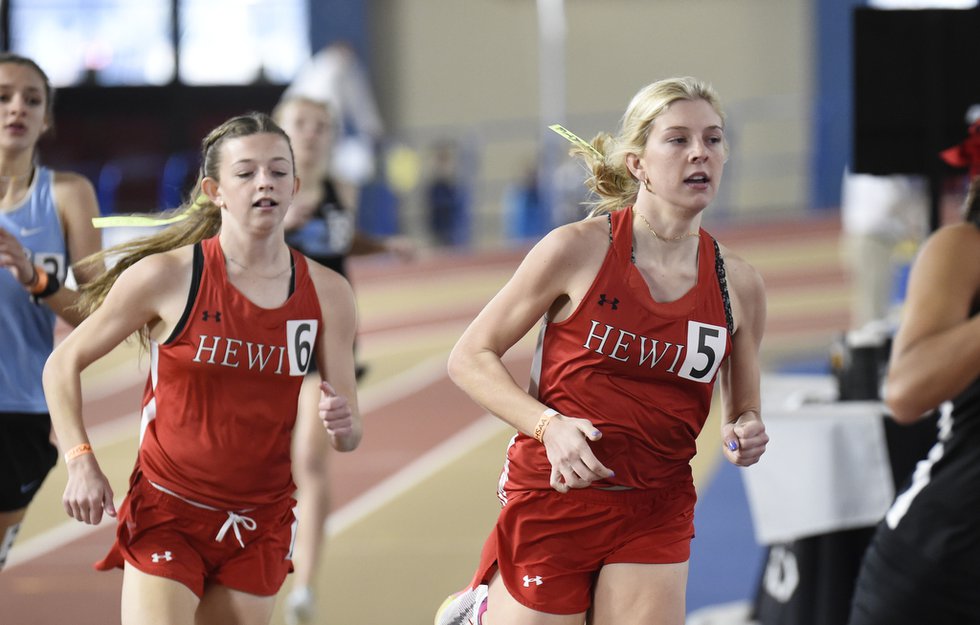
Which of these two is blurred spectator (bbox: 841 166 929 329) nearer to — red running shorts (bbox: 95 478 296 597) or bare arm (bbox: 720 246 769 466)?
bare arm (bbox: 720 246 769 466)

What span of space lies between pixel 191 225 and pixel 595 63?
23.3 meters

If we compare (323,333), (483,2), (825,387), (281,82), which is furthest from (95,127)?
(323,333)

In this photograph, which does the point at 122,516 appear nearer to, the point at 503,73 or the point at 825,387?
the point at 825,387

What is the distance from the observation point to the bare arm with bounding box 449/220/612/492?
331cm

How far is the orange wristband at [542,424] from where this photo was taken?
322cm

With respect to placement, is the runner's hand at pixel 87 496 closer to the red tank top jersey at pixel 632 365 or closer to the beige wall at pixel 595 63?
the red tank top jersey at pixel 632 365

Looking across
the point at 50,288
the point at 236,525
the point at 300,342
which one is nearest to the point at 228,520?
the point at 236,525

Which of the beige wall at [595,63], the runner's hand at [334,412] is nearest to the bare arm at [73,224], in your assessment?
the runner's hand at [334,412]

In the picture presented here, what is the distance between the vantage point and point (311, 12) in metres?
25.6

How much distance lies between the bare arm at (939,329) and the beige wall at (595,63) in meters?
23.1

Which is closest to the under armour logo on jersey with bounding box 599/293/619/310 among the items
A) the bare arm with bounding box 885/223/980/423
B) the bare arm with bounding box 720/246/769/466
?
the bare arm with bounding box 720/246/769/466

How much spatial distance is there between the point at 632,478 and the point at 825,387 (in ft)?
10.5

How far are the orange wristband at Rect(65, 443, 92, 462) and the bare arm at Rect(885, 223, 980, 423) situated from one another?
1957 millimetres

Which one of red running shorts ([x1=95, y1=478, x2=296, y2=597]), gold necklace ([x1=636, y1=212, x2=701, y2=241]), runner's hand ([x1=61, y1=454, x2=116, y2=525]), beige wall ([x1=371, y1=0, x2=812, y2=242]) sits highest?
beige wall ([x1=371, y1=0, x2=812, y2=242])
